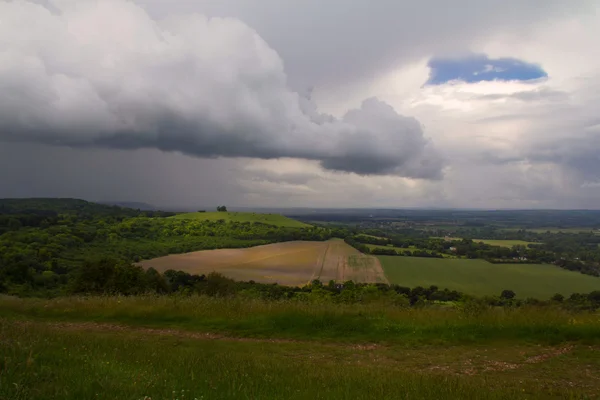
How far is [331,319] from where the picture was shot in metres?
12.9

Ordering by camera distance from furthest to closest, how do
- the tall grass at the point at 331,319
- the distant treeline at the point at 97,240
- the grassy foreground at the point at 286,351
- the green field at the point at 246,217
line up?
the green field at the point at 246,217 → the distant treeline at the point at 97,240 → the tall grass at the point at 331,319 → the grassy foreground at the point at 286,351

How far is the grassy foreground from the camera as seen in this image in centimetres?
507

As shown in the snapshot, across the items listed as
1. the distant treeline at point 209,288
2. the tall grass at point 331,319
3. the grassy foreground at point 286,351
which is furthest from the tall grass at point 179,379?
the distant treeline at point 209,288

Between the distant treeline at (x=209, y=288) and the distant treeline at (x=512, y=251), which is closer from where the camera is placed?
the distant treeline at (x=209, y=288)

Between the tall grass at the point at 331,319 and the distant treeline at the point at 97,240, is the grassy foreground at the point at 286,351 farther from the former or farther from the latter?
the distant treeline at the point at 97,240

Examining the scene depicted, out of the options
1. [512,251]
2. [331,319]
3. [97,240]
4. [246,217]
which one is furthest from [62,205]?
[331,319]

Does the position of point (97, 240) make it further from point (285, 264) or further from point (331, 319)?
point (331, 319)

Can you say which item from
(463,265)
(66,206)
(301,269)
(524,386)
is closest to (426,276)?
(463,265)

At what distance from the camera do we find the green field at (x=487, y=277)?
3647cm

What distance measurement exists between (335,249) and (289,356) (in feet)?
169

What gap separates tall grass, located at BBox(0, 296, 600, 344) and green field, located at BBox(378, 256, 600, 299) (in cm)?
2497

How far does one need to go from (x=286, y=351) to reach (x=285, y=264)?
37.7m

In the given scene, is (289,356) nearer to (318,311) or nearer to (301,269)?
(318,311)

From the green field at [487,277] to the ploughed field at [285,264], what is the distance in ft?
11.4
